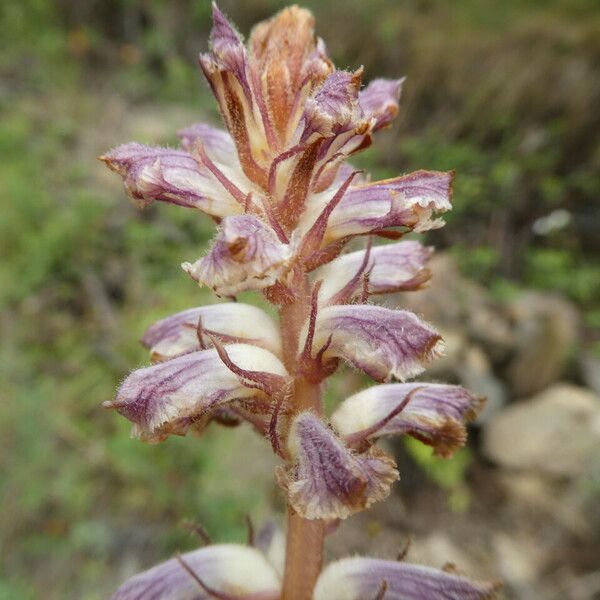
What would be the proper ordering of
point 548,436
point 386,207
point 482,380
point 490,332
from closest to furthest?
point 386,207, point 548,436, point 482,380, point 490,332

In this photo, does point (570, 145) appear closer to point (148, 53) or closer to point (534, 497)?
point (534, 497)

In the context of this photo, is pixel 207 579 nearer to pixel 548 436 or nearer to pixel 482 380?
pixel 548 436

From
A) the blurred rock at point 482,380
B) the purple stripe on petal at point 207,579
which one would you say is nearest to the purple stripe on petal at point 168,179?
the purple stripe on petal at point 207,579

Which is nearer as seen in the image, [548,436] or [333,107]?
[333,107]

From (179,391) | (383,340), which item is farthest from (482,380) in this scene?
(179,391)

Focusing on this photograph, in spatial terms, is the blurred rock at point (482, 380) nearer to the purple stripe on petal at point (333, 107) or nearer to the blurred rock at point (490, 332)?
the blurred rock at point (490, 332)

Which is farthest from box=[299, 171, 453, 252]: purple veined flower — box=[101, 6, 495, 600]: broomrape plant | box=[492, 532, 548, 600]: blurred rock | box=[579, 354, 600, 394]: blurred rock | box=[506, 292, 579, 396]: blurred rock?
box=[579, 354, 600, 394]: blurred rock

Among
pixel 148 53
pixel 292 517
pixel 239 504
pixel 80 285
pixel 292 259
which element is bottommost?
pixel 239 504

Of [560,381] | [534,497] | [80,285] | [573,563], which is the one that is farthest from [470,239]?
[80,285]
